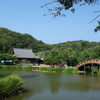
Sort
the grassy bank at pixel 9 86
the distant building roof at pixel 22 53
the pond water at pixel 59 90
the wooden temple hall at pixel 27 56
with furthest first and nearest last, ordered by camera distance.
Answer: the distant building roof at pixel 22 53, the wooden temple hall at pixel 27 56, the pond water at pixel 59 90, the grassy bank at pixel 9 86

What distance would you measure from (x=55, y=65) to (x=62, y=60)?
286 cm

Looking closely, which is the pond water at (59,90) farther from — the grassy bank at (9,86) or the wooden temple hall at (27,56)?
the wooden temple hall at (27,56)

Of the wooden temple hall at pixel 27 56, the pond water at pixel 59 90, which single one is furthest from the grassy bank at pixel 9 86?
the wooden temple hall at pixel 27 56

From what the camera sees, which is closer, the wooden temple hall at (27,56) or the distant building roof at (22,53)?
the wooden temple hall at (27,56)

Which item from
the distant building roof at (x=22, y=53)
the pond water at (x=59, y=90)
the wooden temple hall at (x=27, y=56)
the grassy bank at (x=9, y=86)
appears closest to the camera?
the grassy bank at (x=9, y=86)

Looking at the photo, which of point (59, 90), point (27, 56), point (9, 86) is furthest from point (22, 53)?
point (9, 86)

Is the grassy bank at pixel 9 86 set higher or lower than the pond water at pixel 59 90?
higher

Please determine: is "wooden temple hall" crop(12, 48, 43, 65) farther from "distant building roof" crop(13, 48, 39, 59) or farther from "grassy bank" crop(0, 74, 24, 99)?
"grassy bank" crop(0, 74, 24, 99)

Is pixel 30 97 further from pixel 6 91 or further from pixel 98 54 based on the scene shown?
pixel 98 54

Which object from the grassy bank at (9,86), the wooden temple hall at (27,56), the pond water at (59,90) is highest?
the wooden temple hall at (27,56)

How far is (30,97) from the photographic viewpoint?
7527 mm

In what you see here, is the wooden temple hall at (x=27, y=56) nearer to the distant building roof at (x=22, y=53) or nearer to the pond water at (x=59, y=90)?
the distant building roof at (x=22, y=53)

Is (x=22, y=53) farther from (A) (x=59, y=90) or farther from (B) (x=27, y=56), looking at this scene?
(A) (x=59, y=90)

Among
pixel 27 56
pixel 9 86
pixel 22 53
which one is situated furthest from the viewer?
pixel 22 53
